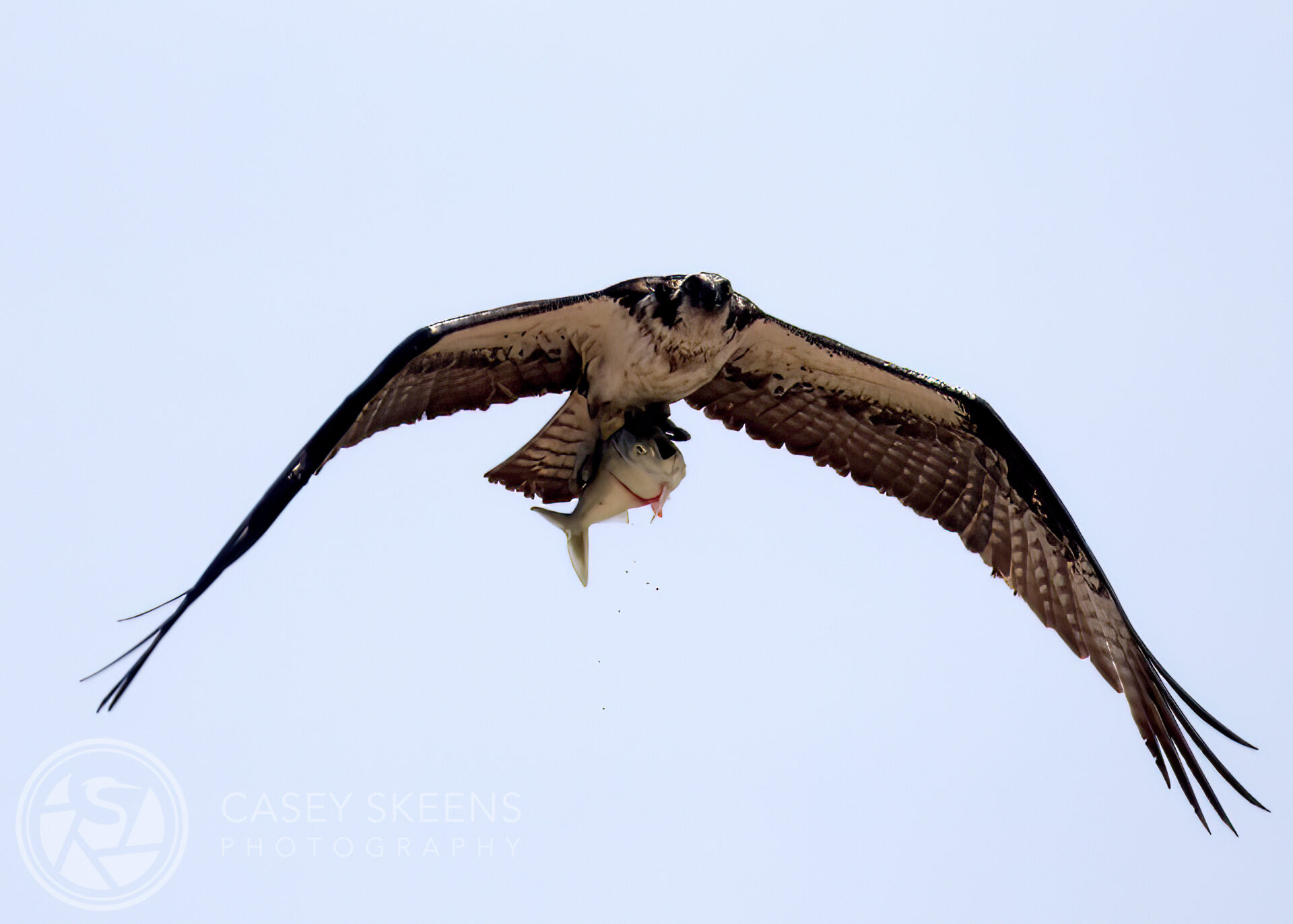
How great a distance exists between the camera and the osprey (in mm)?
9508

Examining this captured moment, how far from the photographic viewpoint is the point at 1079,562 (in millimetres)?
11086

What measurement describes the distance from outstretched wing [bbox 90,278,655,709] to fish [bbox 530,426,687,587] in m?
0.63

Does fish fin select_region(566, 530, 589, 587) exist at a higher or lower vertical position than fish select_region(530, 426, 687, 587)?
lower

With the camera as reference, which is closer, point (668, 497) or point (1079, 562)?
point (668, 497)

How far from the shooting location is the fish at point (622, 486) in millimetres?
9945

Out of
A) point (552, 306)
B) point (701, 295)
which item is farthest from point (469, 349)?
point (701, 295)

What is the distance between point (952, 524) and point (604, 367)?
297 cm

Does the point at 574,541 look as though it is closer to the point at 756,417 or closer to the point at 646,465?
the point at 646,465

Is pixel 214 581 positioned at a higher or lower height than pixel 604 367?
lower

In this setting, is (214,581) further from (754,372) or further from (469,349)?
(754,372)

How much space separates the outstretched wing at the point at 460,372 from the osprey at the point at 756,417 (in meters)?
0.01

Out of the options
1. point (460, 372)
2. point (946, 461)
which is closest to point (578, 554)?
point (460, 372)

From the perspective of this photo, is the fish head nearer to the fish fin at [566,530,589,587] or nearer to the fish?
the fish

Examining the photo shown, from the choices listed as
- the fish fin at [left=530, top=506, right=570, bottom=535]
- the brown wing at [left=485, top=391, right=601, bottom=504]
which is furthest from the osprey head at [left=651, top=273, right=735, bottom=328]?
the fish fin at [left=530, top=506, right=570, bottom=535]
